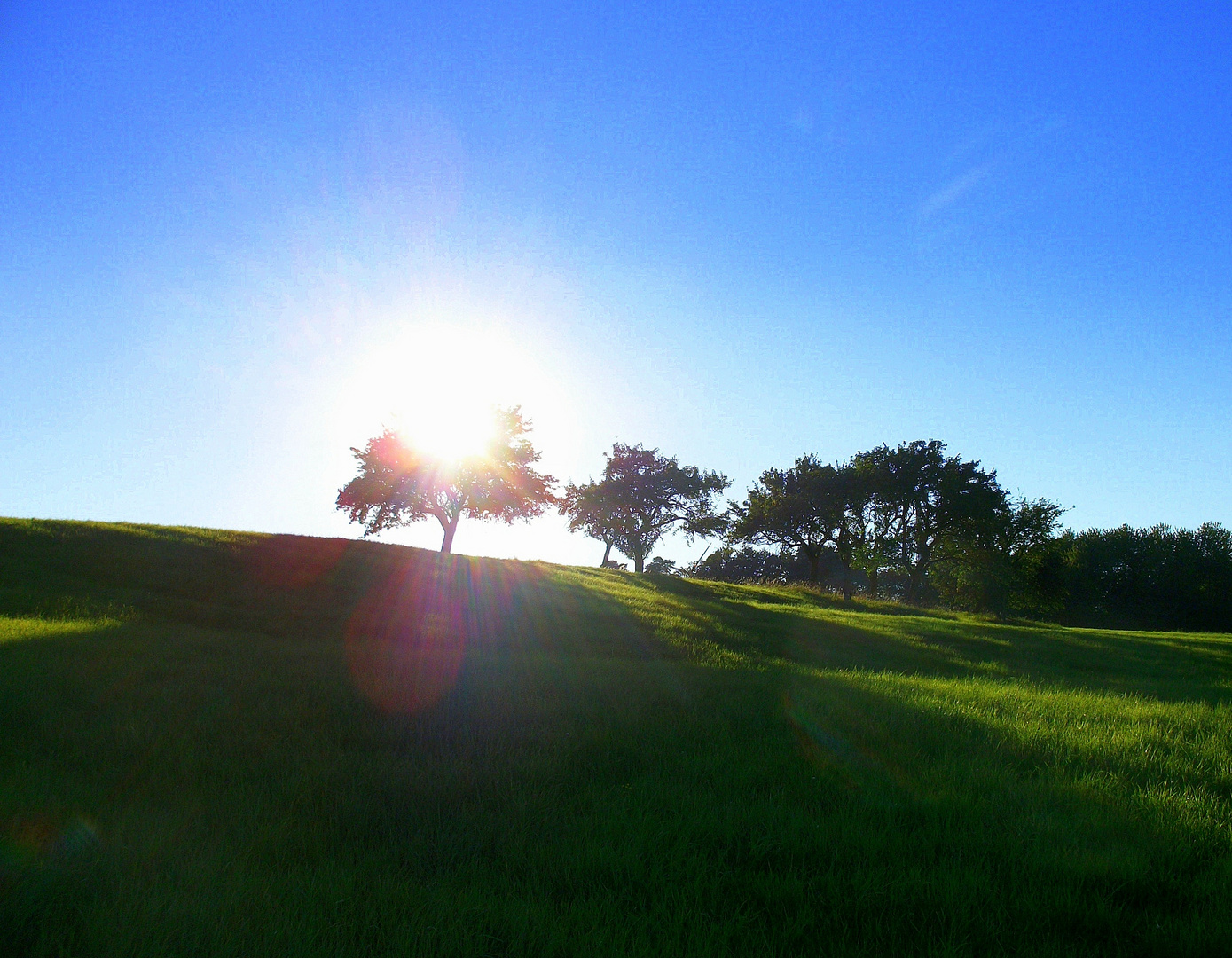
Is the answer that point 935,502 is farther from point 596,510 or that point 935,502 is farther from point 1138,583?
point 1138,583

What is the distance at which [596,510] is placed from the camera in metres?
50.2

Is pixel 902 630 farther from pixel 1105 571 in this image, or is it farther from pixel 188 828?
pixel 1105 571

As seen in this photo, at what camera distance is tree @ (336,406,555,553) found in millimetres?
36938

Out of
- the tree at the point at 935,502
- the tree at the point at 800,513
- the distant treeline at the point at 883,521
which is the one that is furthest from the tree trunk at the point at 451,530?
the tree at the point at 935,502

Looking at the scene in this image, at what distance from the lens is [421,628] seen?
12281 millimetres

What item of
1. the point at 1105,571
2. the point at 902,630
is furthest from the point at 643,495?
the point at 1105,571

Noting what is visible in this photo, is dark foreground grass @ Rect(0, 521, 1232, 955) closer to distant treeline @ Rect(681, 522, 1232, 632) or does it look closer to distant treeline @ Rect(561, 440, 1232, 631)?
distant treeline @ Rect(561, 440, 1232, 631)

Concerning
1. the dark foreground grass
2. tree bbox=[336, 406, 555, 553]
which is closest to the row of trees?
tree bbox=[336, 406, 555, 553]

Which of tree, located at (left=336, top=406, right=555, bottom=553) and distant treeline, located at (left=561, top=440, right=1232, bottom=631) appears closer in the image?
tree, located at (left=336, top=406, right=555, bottom=553)

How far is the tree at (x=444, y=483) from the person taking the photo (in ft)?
121

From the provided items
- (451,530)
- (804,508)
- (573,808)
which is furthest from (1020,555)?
(573,808)

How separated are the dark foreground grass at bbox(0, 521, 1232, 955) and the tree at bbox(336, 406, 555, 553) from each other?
28474 millimetres

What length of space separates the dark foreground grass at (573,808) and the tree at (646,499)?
40824 mm

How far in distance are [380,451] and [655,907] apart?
1451 inches
